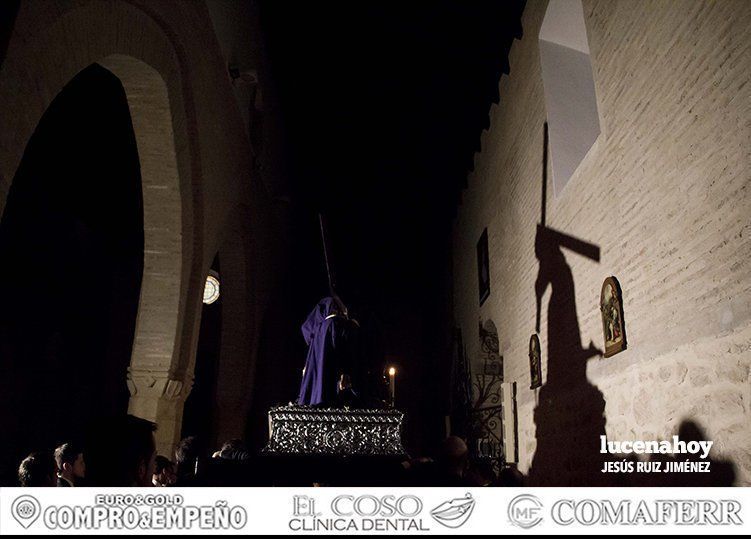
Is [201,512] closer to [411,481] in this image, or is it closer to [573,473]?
[411,481]

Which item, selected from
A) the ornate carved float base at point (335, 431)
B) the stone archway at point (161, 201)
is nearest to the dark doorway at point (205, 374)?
the stone archway at point (161, 201)

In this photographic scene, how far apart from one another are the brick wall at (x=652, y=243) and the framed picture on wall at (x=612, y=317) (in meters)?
0.09

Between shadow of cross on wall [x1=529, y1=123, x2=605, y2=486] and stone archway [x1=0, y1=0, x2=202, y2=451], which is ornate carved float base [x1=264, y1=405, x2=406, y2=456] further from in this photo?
stone archway [x1=0, y1=0, x2=202, y2=451]

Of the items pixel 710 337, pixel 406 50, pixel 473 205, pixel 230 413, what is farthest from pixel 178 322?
pixel 473 205

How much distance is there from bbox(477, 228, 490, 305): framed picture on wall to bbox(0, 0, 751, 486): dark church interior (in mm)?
86

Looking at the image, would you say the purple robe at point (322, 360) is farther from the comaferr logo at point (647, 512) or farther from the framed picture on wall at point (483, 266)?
the framed picture on wall at point (483, 266)

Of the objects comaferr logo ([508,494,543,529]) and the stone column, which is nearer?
comaferr logo ([508,494,543,529])

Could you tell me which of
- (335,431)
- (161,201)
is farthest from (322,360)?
(161,201)

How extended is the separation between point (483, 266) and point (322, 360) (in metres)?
6.78

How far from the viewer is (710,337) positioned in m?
3.55

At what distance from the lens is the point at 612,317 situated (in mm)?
5055

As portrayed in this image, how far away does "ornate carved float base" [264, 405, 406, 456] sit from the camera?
3.94 meters

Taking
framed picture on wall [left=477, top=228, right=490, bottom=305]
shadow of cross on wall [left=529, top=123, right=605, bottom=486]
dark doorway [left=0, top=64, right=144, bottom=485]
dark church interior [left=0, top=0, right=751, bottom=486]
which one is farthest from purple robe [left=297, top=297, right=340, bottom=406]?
framed picture on wall [left=477, top=228, right=490, bottom=305]

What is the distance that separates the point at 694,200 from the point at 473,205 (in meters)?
8.40
